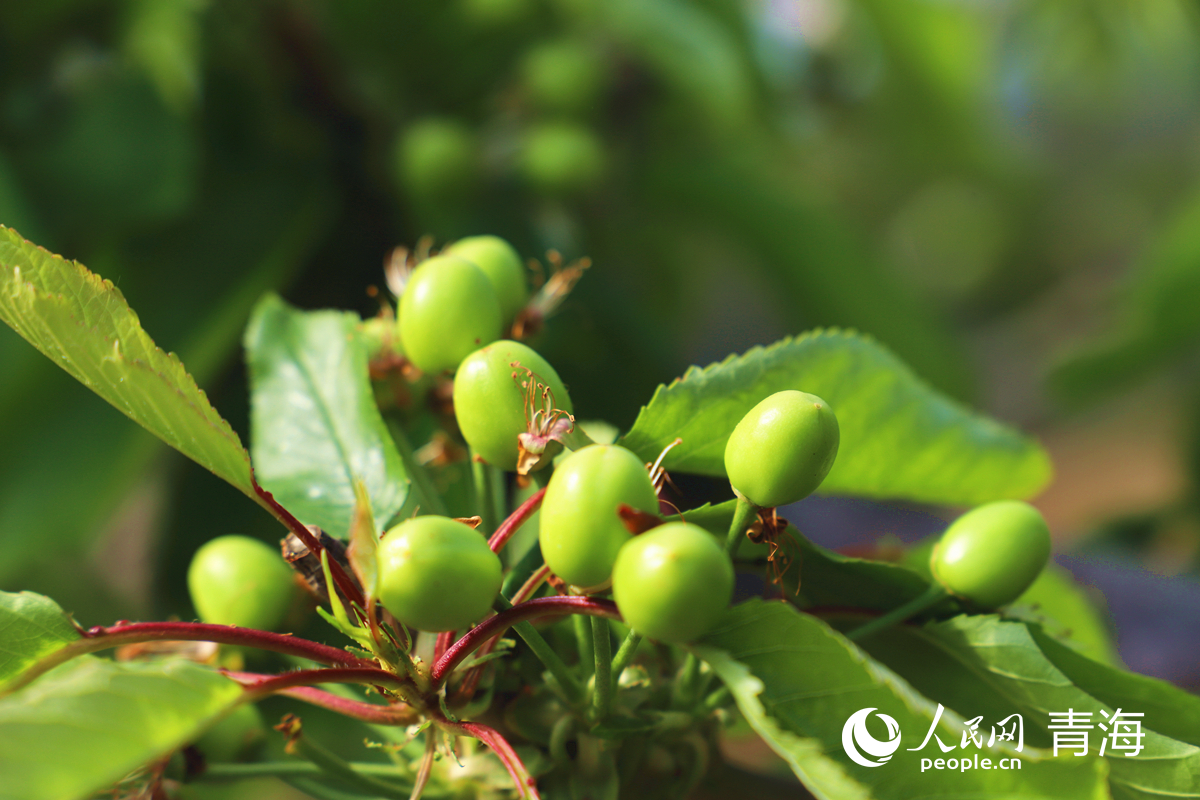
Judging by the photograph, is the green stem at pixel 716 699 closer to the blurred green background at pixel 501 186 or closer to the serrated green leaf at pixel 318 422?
the serrated green leaf at pixel 318 422

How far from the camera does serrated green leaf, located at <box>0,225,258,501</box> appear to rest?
191 mm

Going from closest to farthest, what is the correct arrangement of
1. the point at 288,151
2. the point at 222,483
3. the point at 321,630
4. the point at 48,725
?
the point at 48,725
the point at 321,630
the point at 222,483
the point at 288,151

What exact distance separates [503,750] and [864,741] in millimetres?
78

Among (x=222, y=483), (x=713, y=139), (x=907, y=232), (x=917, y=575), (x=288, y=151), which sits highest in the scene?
(x=907, y=232)

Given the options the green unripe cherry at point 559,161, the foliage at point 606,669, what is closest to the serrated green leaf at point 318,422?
the foliage at point 606,669

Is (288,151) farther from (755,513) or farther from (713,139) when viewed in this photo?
(755,513)

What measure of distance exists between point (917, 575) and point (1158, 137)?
121 inches

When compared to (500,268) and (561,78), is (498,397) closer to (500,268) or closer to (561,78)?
(500,268)

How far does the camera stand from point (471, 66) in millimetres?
708

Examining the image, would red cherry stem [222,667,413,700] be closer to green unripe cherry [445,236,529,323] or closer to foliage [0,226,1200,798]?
foliage [0,226,1200,798]

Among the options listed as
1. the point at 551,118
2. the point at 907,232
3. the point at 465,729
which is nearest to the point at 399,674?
the point at 465,729

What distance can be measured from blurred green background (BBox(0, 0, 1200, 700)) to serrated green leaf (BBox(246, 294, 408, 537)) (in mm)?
75

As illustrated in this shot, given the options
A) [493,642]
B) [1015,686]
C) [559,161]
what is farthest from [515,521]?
[559,161]

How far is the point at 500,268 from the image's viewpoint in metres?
0.28
